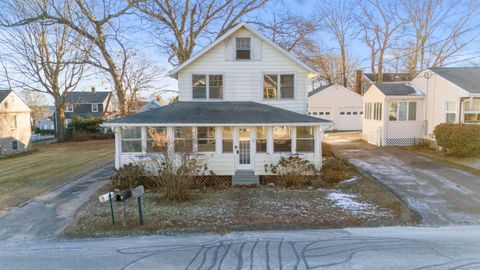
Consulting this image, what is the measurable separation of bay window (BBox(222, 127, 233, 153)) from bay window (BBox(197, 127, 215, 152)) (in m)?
0.46

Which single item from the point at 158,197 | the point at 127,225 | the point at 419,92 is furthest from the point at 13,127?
the point at 419,92

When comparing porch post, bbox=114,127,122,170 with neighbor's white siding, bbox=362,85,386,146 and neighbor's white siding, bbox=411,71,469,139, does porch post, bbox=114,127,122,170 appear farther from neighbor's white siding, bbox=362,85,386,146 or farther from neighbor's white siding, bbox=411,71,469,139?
neighbor's white siding, bbox=411,71,469,139

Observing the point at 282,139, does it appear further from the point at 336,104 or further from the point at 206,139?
the point at 336,104

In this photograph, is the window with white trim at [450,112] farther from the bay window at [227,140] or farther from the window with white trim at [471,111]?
the bay window at [227,140]

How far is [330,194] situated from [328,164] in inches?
144

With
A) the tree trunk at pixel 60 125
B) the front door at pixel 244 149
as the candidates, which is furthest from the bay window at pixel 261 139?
the tree trunk at pixel 60 125

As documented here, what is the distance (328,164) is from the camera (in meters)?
13.1

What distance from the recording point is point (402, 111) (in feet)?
61.0

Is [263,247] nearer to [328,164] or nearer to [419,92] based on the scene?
[328,164]

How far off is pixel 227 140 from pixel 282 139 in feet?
7.55

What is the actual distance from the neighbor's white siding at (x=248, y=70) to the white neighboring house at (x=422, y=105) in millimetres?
8553

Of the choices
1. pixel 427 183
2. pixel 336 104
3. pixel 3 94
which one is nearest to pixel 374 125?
pixel 336 104

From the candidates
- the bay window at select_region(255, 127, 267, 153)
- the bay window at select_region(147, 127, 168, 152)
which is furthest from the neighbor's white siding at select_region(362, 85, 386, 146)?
the bay window at select_region(147, 127, 168, 152)

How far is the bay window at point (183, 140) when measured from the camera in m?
10.5
